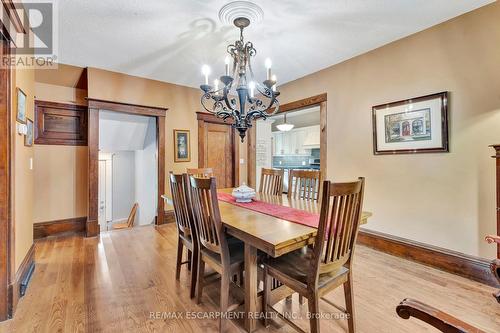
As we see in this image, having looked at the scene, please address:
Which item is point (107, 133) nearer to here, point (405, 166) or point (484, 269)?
point (405, 166)

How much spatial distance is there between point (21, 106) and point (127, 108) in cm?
187

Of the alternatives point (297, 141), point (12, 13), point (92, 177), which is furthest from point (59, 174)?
point (297, 141)

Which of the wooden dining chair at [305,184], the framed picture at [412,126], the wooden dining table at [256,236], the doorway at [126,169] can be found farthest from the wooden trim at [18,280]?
the framed picture at [412,126]

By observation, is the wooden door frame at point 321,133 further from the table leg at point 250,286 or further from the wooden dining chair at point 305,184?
the table leg at point 250,286

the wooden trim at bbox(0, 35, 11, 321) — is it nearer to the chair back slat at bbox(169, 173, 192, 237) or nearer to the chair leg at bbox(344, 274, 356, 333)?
the chair back slat at bbox(169, 173, 192, 237)

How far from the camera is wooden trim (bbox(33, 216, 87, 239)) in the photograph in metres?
3.53

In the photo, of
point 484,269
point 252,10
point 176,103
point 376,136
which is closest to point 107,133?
point 176,103

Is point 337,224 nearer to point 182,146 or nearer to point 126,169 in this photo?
point 182,146

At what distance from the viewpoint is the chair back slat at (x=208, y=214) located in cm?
159

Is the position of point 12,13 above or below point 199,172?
above

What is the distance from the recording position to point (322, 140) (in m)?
3.74

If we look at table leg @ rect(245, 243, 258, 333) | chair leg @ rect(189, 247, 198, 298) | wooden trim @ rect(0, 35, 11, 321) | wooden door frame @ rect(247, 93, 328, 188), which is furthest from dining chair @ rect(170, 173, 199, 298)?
Result: wooden door frame @ rect(247, 93, 328, 188)

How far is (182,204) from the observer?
6.77ft

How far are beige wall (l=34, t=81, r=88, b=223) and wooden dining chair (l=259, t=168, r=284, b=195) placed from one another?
9.74 ft
